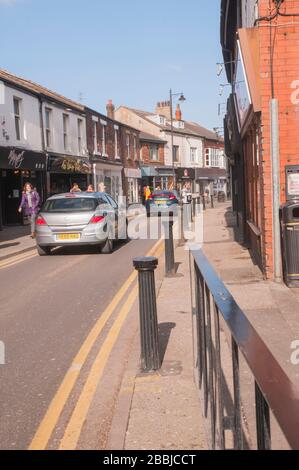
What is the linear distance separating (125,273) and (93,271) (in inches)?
29.1

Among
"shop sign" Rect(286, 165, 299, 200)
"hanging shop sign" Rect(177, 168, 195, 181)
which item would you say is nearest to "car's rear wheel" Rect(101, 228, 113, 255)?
"shop sign" Rect(286, 165, 299, 200)

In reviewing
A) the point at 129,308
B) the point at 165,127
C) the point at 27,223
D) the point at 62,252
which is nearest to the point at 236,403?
the point at 129,308

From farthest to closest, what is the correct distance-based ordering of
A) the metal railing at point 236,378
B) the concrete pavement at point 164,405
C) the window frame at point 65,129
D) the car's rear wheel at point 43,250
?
the window frame at point 65,129 → the car's rear wheel at point 43,250 → the concrete pavement at point 164,405 → the metal railing at point 236,378

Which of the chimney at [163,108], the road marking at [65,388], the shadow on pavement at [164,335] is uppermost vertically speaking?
the chimney at [163,108]

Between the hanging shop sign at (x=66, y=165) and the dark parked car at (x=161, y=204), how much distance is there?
4078 millimetres

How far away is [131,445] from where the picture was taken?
3.30 meters

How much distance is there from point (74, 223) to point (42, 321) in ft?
19.8

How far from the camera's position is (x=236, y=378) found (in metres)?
2.34

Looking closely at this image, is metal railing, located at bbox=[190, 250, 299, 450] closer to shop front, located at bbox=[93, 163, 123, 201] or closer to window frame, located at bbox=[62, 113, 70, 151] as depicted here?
window frame, located at bbox=[62, 113, 70, 151]

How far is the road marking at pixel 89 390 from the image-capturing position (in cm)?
352

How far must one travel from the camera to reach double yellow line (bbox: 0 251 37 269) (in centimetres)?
1186

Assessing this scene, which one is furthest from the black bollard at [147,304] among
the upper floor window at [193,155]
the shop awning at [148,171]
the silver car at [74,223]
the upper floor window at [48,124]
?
the upper floor window at [193,155]

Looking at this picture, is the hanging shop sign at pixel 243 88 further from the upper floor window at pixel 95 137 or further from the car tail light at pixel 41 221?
the upper floor window at pixel 95 137

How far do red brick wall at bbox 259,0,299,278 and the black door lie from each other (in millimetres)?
15351
